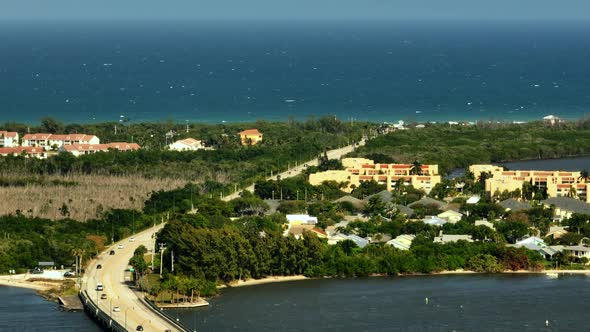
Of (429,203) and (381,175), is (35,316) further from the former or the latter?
(381,175)

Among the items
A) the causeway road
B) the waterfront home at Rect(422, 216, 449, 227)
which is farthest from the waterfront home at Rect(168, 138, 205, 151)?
the waterfront home at Rect(422, 216, 449, 227)

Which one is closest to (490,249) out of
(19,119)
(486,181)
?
(486,181)

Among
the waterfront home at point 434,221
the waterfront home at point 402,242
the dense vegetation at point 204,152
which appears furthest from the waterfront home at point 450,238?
the dense vegetation at point 204,152

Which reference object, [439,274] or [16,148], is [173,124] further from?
[439,274]

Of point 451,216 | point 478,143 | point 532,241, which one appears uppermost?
point 478,143

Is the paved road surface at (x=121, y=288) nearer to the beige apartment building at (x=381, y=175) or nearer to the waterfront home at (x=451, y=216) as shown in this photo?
the waterfront home at (x=451, y=216)

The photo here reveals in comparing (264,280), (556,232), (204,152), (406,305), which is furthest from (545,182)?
(406,305)

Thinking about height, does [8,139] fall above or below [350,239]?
above
